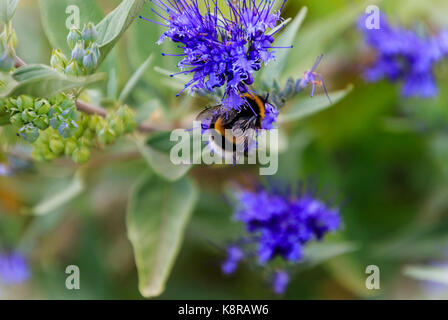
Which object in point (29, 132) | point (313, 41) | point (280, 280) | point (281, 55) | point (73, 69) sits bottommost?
point (280, 280)

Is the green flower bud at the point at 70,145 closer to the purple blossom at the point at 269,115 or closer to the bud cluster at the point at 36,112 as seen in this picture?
the bud cluster at the point at 36,112

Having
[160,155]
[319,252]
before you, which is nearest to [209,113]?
[160,155]

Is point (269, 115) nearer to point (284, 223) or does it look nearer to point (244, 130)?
point (244, 130)

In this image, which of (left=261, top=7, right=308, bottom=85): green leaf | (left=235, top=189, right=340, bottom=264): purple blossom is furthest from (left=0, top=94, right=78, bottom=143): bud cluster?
(left=235, top=189, right=340, bottom=264): purple blossom

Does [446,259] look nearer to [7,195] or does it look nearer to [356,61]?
[356,61]

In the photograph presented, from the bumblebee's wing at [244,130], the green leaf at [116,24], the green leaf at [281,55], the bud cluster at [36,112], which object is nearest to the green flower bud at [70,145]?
the bud cluster at [36,112]

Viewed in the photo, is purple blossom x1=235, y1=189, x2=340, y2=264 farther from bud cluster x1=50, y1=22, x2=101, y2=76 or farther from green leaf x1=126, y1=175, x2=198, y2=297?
bud cluster x1=50, y1=22, x2=101, y2=76
